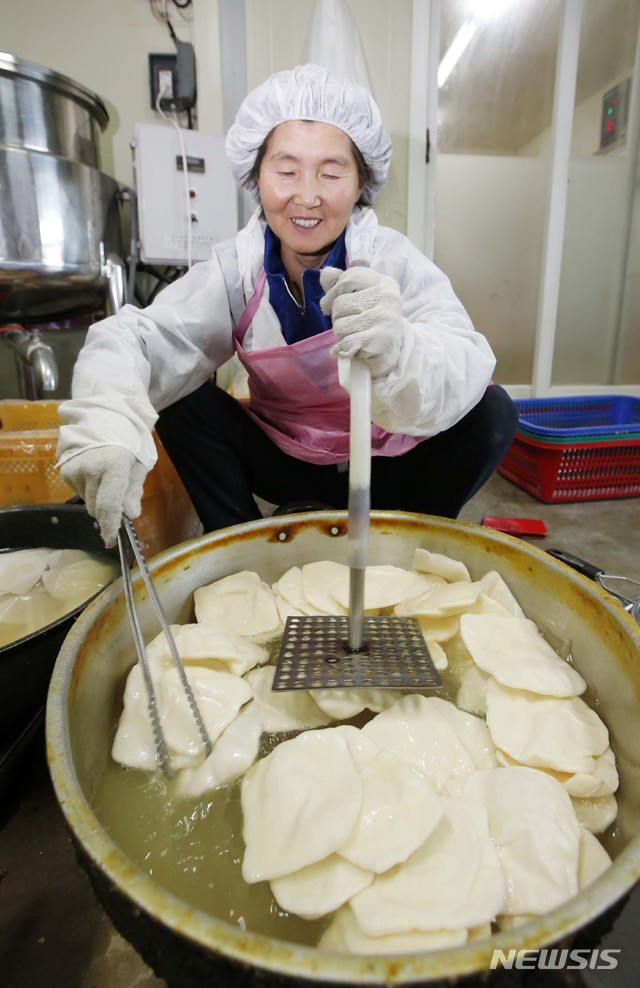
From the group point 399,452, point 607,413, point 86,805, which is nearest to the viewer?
point 86,805

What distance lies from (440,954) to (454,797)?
326 millimetres

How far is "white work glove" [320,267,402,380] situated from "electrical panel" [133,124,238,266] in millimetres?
1975

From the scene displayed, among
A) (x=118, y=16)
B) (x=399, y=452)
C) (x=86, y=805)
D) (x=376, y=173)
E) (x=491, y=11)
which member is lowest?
(x=86, y=805)

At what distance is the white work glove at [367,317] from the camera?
79cm

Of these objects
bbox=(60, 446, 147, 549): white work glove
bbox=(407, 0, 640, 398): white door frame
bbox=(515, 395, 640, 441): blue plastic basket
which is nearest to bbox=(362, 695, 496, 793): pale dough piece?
bbox=(60, 446, 147, 549): white work glove

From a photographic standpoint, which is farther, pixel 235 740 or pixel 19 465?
pixel 19 465

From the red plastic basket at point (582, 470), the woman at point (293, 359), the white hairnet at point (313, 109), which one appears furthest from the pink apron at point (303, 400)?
the red plastic basket at point (582, 470)

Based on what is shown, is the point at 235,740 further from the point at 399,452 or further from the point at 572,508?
the point at 572,508

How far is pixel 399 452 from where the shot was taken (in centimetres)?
145

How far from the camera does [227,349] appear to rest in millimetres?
1458

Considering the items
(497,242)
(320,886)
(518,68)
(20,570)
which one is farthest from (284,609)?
(518,68)

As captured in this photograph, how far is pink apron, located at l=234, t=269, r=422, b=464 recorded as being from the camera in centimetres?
135

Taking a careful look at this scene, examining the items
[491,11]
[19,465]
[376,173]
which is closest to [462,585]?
[376,173]

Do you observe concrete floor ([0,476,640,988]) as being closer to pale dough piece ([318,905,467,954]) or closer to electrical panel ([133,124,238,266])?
pale dough piece ([318,905,467,954])
